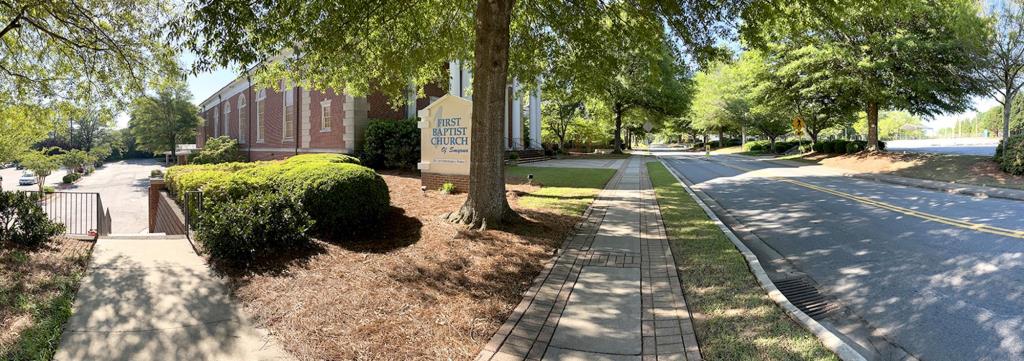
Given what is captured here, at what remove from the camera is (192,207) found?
8.59 meters

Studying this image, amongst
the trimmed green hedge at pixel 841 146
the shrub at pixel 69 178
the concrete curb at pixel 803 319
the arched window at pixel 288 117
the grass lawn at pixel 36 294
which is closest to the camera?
the concrete curb at pixel 803 319

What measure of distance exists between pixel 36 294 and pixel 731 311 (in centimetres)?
654

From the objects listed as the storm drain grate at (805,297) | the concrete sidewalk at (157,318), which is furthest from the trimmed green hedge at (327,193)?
the storm drain grate at (805,297)

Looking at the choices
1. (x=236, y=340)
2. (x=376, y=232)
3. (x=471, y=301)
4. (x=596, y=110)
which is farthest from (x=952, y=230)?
(x=596, y=110)

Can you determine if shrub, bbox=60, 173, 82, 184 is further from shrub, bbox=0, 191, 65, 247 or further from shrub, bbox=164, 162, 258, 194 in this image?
shrub, bbox=0, 191, 65, 247

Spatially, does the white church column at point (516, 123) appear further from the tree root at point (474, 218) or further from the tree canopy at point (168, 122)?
the tree canopy at point (168, 122)

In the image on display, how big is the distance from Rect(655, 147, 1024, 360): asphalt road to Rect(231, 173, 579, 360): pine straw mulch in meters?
3.32

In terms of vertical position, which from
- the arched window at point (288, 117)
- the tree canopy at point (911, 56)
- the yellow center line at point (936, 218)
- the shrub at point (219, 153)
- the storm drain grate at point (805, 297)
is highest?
the tree canopy at point (911, 56)

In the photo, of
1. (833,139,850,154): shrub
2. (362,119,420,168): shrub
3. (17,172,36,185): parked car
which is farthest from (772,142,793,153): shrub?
(17,172,36,185): parked car

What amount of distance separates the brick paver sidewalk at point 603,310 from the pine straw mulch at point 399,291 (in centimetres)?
23

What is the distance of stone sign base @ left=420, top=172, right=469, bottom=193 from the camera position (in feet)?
40.7

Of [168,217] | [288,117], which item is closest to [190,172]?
[168,217]

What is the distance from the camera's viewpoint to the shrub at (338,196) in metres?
7.14

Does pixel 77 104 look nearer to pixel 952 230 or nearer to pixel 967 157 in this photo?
pixel 952 230
